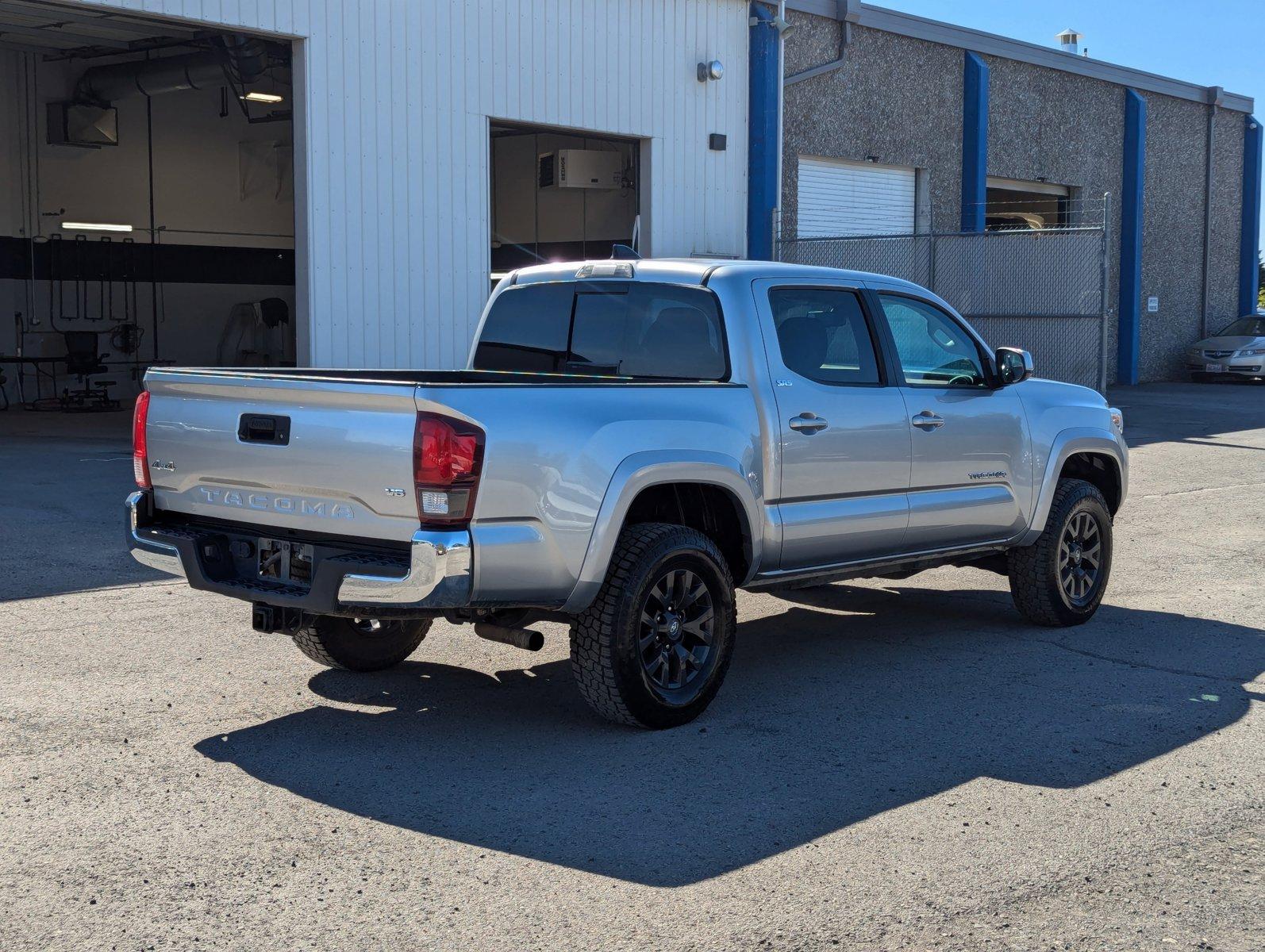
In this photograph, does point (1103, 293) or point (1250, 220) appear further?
point (1250, 220)

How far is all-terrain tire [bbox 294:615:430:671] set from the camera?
22.1 feet

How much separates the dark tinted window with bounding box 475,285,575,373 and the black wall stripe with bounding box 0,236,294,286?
63.3 feet

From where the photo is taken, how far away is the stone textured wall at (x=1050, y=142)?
2373cm

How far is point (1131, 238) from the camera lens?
31953 mm

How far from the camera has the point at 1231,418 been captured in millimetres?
23453

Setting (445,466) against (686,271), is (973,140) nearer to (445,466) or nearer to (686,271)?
(686,271)

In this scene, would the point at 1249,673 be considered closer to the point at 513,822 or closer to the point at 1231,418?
the point at 513,822

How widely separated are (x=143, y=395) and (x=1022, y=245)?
57.3ft

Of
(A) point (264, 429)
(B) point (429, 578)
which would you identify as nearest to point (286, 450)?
(A) point (264, 429)

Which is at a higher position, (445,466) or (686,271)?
(686,271)

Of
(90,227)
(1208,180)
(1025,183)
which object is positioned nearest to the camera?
(90,227)

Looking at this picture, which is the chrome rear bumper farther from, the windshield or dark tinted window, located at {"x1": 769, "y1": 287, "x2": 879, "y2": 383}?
the windshield

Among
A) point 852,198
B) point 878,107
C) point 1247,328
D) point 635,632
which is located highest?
point 878,107

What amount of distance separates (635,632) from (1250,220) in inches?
1387
